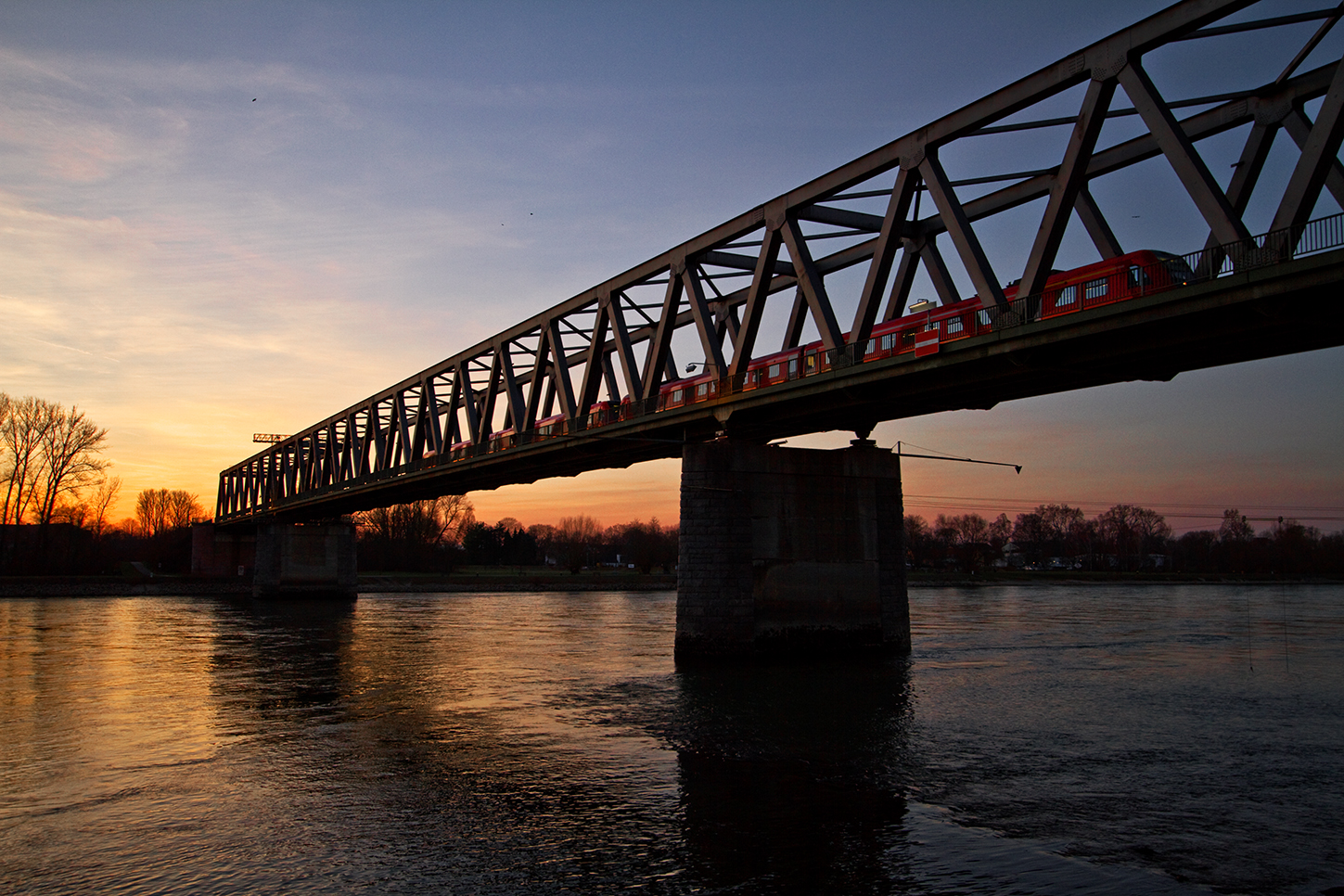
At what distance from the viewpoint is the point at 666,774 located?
1764cm

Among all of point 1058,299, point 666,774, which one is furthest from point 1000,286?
point 666,774

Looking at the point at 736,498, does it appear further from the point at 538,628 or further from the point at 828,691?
the point at 538,628

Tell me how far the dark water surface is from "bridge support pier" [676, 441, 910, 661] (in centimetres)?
162

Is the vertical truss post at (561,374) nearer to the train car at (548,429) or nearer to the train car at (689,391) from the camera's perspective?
the train car at (548,429)

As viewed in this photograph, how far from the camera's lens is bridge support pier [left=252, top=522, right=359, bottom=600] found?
306ft

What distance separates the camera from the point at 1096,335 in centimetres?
2317

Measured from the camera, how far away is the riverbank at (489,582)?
312 ft

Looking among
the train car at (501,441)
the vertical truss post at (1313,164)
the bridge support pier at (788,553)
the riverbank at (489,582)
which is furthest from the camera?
the riverbank at (489,582)

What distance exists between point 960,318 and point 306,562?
271 feet

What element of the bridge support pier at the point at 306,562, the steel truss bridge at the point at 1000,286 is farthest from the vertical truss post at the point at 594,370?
the bridge support pier at the point at 306,562

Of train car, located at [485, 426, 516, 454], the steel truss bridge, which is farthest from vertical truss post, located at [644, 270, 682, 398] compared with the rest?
train car, located at [485, 426, 516, 454]

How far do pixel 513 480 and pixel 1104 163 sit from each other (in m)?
40.0

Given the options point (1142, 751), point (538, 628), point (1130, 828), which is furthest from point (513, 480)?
point (1130, 828)

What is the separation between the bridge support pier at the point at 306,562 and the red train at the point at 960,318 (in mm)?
63278
